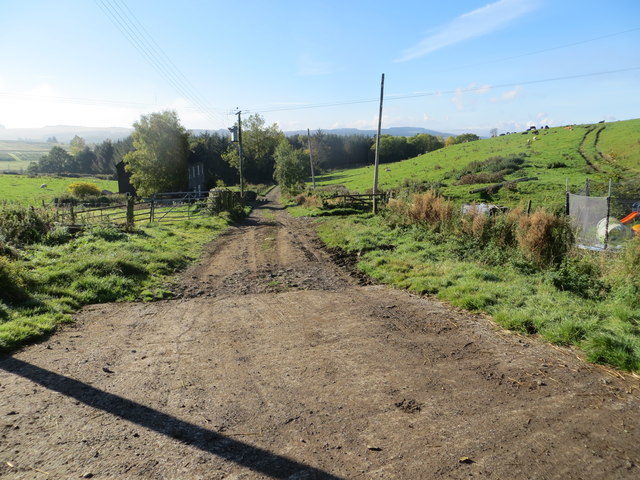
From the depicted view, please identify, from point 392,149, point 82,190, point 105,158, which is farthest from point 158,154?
point 392,149

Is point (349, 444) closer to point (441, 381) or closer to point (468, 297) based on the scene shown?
point (441, 381)

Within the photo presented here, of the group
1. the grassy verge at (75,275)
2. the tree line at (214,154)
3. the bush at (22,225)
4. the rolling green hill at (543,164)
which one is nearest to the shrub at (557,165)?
the rolling green hill at (543,164)

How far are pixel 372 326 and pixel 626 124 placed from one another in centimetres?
7181

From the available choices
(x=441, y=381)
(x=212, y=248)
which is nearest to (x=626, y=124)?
(x=212, y=248)

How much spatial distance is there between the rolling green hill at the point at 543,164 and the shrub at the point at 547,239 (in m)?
14.2

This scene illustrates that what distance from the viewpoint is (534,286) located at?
7.73m

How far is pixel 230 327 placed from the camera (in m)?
6.61

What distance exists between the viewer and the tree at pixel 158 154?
43.7 meters

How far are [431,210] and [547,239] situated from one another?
5629 millimetres

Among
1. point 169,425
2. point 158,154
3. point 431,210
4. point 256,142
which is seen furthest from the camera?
point 256,142

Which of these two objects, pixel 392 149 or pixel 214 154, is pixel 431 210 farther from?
pixel 392 149

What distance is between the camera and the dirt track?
10.8ft

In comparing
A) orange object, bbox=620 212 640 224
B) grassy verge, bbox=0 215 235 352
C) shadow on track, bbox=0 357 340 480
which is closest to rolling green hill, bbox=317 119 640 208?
orange object, bbox=620 212 640 224

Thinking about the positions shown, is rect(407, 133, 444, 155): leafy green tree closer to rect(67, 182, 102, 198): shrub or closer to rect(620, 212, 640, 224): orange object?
rect(67, 182, 102, 198): shrub
